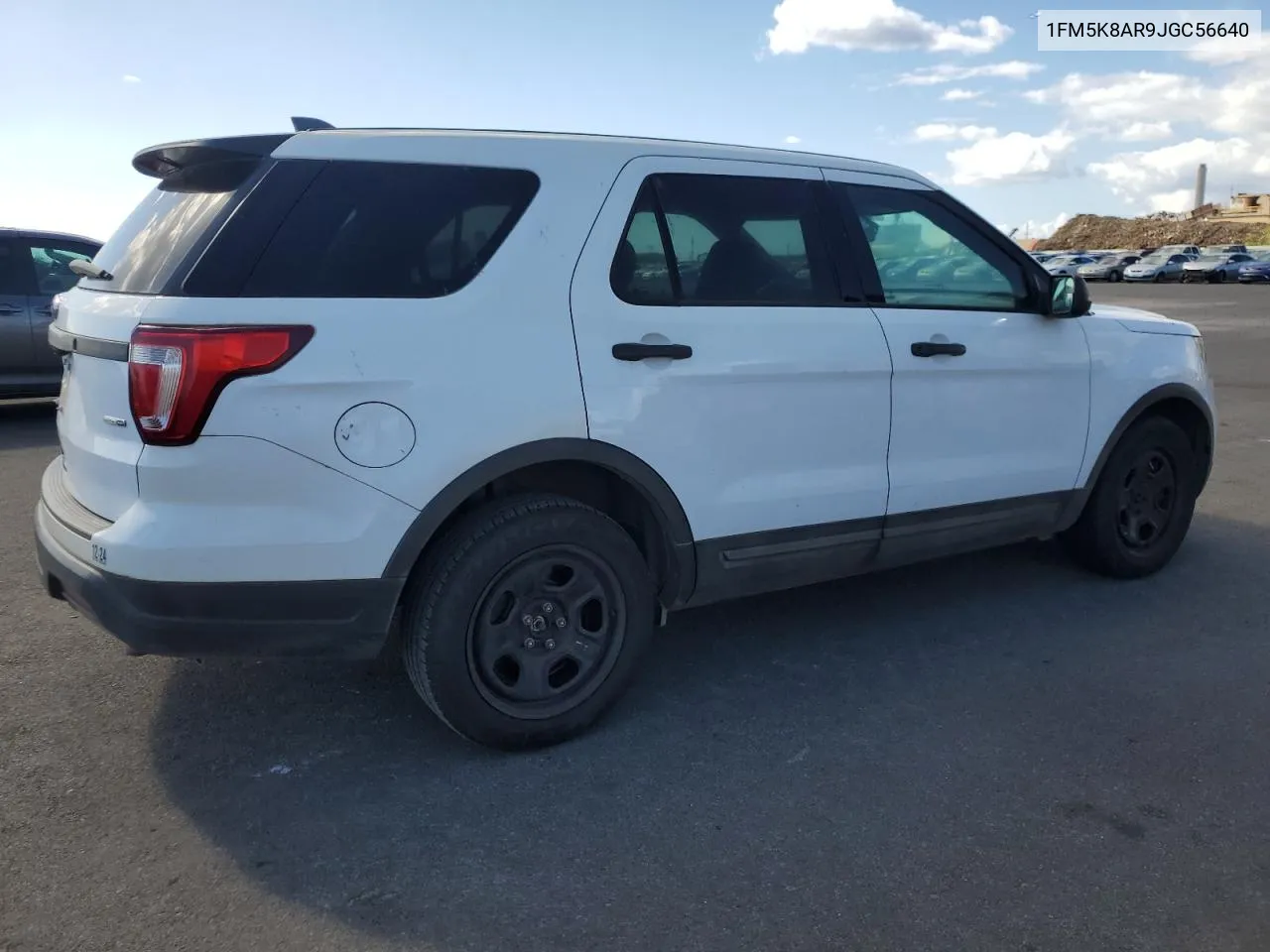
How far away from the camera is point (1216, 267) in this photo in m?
47.6

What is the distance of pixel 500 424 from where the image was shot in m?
3.25

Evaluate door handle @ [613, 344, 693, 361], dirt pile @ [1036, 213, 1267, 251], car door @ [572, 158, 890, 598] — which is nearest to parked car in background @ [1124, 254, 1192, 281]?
dirt pile @ [1036, 213, 1267, 251]

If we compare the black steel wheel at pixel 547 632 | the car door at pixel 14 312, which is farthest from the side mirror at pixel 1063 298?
the car door at pixel 14 312

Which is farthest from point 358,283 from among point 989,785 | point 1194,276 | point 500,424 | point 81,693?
point 1194,276

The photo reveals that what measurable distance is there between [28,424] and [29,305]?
110 cm

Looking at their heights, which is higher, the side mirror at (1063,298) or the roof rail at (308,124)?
the roof rail at (308,124)

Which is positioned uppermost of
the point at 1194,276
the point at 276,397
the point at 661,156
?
the point at 661,156

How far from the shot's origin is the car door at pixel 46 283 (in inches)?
381

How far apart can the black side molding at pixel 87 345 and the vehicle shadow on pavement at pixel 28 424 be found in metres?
4.96

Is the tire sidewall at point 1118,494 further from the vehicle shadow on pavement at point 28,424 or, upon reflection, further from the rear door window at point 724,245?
the vehicle shadow on pavement at point 28,424

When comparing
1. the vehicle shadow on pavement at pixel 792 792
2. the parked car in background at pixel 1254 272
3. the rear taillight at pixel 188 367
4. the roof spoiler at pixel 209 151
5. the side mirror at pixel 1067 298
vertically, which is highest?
the roof spoiler at pixel 209 151

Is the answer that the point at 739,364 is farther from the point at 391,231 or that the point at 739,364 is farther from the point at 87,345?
the point at 87,345

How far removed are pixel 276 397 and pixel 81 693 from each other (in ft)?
5.54

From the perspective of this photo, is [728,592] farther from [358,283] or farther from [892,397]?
[358,283]
